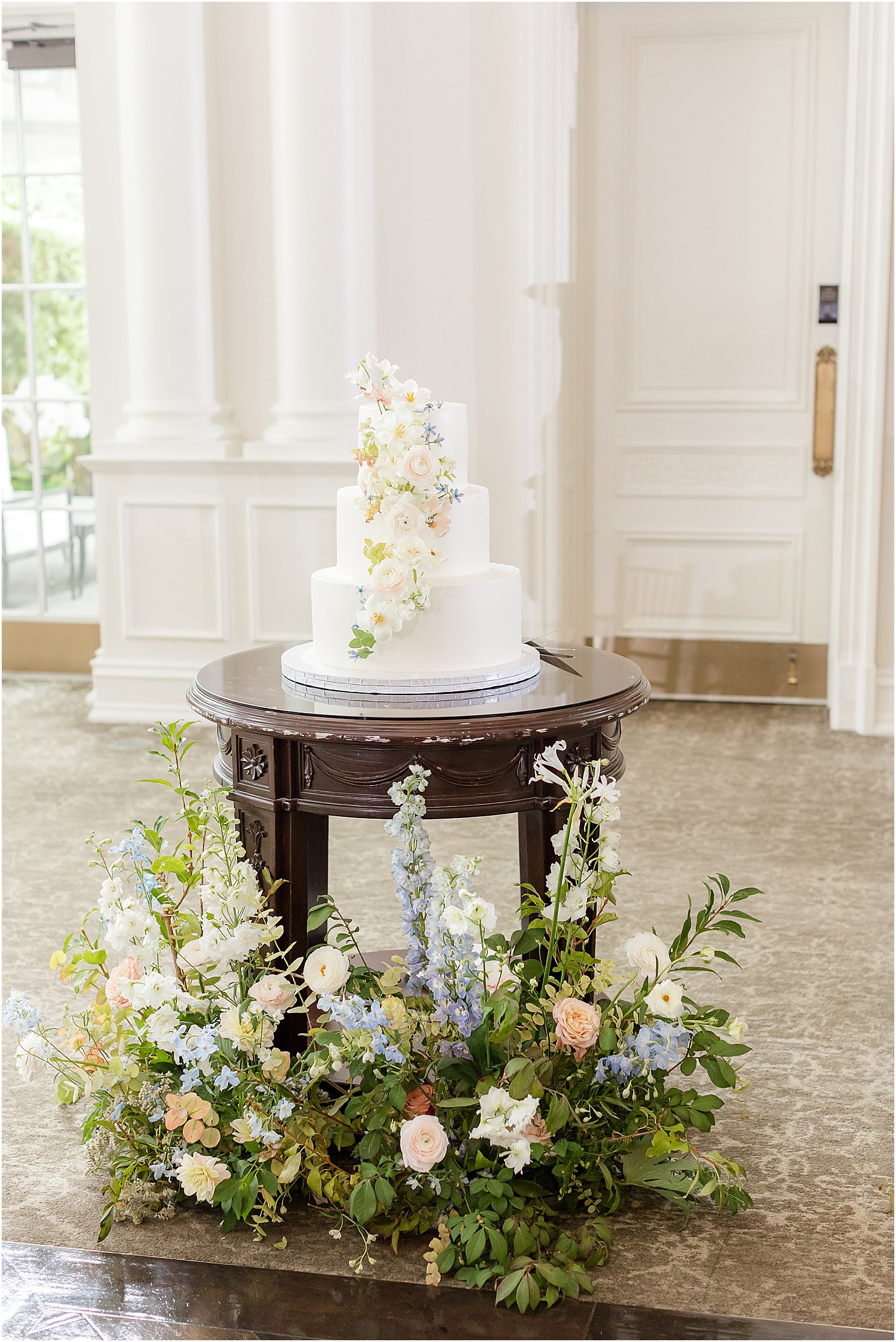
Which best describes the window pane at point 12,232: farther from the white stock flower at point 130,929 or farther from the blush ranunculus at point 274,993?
the blush ranunculus at point 274,993

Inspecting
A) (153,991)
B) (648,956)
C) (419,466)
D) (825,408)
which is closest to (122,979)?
(153,991)

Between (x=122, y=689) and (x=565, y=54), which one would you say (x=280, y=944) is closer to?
(x=122, y=689)

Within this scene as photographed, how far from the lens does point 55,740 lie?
18.0 feet

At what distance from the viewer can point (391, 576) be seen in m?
2.34

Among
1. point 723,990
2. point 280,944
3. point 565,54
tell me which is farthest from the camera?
point 565,54

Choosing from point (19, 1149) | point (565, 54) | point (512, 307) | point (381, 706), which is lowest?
point (19, 1149)

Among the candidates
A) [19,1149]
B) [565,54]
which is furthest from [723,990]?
[565,54]

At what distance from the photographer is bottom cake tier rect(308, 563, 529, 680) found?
2418mm

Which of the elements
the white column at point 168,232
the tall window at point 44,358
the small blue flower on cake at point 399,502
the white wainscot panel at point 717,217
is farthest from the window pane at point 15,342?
the small blue flower on cake at point 399,502

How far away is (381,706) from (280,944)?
505 mm

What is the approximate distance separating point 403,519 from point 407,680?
0.92ft

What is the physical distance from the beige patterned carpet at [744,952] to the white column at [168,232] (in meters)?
1.31

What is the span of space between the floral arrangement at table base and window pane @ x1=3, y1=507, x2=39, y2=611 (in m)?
4.53

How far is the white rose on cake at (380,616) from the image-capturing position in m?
2.37
